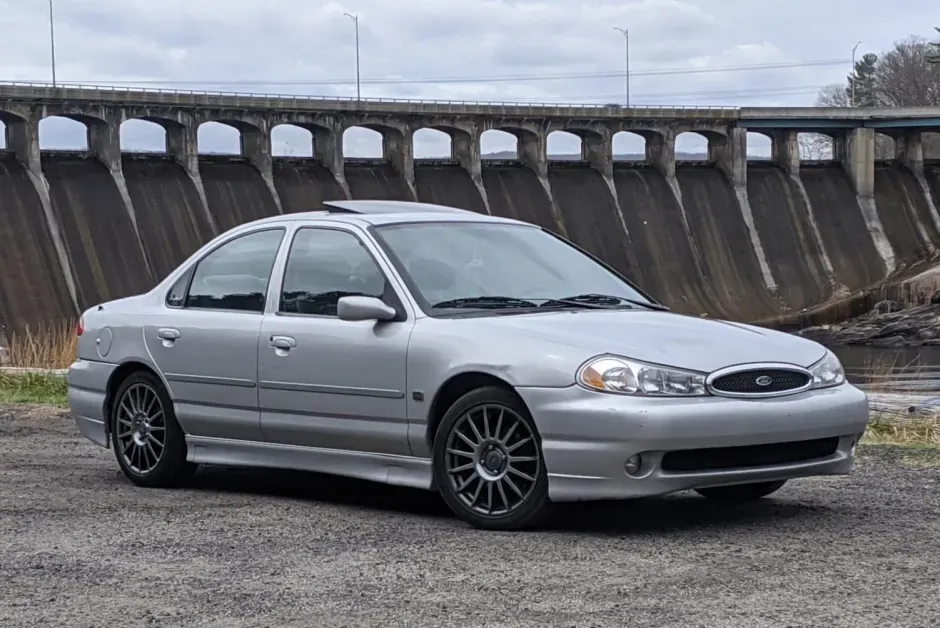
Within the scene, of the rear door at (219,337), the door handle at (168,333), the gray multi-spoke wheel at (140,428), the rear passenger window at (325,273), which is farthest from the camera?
the gray multi-spoke wheel at (140,428)

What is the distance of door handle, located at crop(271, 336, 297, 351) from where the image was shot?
22.1ft

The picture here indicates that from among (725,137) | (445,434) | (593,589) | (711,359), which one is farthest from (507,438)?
(725,137)

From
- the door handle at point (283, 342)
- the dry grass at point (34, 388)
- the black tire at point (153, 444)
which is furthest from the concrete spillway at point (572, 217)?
the door handle at point (283, 342)

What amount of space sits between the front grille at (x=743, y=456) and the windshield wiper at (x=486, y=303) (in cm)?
111

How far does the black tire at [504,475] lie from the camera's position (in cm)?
577

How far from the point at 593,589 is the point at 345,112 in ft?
156

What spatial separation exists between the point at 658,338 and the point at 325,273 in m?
1.81

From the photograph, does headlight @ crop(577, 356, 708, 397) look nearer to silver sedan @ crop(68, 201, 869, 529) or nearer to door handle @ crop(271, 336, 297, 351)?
silver sedan @ crop(68, 201, 869, 529)

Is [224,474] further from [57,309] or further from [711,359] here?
[57,309]

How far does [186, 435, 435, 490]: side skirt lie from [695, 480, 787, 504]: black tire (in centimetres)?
146

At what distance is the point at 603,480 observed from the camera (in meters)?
5.66

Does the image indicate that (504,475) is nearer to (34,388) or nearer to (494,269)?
(494,269)

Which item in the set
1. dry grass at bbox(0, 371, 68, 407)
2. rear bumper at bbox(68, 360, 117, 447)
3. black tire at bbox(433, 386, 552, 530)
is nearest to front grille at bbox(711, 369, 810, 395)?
black tire at bbox(433, 386, 552, 530)

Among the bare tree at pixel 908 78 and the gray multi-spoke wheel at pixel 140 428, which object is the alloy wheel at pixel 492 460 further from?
the bare tree at pixel 908 78
